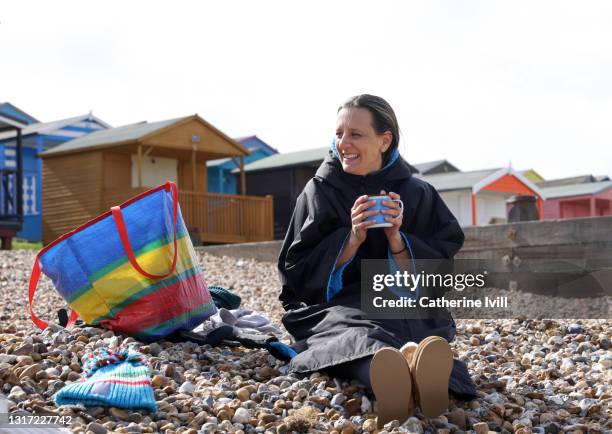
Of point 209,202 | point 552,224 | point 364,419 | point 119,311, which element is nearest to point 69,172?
point 209,202

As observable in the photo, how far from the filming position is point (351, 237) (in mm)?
3564

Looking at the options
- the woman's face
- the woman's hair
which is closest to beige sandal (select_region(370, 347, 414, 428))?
the woman's face

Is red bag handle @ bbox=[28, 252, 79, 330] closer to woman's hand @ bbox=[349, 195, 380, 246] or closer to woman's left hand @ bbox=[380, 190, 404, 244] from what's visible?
woman's hand @ bbox=[349, 195, 380, 246]

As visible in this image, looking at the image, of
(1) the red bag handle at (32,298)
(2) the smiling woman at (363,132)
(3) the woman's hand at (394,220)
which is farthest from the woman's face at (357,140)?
(1) the red bag handle at (32,298)

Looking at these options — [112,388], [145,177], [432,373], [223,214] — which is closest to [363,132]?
[432,373]

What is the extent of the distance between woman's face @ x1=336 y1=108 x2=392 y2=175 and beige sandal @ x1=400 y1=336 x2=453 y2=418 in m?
1.03

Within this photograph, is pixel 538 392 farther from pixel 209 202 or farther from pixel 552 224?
pixel 209 202

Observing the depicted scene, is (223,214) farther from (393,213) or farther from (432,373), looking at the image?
(432,373)

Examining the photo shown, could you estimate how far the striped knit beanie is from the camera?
290 centimetres

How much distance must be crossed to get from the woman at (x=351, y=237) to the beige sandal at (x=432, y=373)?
0.33m

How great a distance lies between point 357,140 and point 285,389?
3.90ft

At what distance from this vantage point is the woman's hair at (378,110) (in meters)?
3.76

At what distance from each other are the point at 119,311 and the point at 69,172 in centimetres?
1721

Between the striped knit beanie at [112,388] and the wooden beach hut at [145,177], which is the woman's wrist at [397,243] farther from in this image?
the wooden beach hut at [145,177]
